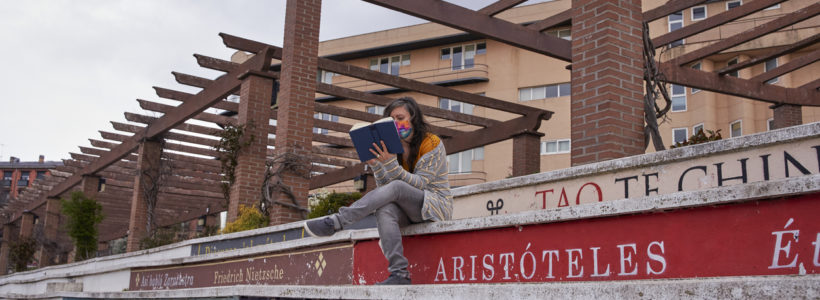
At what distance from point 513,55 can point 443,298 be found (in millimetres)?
27267

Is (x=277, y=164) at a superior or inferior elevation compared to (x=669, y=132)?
inferior

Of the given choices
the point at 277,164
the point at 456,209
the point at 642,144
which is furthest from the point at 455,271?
the point at 277,164

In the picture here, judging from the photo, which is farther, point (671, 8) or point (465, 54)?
point (465, 54)

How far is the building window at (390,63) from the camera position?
32906 millimetres

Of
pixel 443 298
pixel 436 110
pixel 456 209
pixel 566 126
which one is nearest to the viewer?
pixel 443 298

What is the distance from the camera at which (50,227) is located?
2455 cm

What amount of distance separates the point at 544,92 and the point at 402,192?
83.2 feet

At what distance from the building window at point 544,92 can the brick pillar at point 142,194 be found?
668 inches

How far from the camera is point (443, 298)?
3.62m

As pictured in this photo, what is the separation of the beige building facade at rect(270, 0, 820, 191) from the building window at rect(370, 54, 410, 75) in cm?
5

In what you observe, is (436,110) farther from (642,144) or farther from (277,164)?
(642,144)

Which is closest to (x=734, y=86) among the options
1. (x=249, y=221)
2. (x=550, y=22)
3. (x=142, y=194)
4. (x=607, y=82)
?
(x=550, y=22)

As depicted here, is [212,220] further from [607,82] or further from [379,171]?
[379,171]

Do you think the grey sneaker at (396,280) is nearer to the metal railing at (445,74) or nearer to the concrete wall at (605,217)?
the concrete wall at (605,217)
